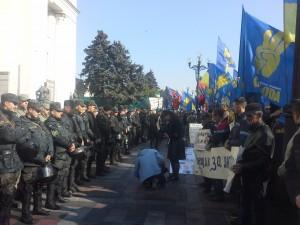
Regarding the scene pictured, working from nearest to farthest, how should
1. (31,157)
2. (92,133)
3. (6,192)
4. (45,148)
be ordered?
(6,192)
(31,157)
(45,148)
(92,133)

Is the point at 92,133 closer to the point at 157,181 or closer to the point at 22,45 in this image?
the point at 157,181

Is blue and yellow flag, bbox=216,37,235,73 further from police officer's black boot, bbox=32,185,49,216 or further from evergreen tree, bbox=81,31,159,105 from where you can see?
evergreen tree, bbox=81,31,159,105

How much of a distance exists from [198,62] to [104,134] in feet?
89.7

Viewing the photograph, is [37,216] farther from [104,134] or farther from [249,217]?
[104,134]

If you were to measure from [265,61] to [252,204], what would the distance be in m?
2.62

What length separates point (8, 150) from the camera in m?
6.88

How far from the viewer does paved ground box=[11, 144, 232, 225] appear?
331 inches

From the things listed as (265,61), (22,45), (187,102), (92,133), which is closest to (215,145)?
(265,61)

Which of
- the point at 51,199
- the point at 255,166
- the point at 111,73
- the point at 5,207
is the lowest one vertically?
the point at 51,199

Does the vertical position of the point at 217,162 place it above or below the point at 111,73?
below

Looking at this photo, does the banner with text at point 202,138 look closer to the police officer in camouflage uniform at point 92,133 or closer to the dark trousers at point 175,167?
the dark trousers at point 175,167

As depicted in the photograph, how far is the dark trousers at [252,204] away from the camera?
7023mm

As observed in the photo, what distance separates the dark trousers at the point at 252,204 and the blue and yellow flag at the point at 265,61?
4.95 feet

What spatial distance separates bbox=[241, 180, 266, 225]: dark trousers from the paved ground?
1.30m
